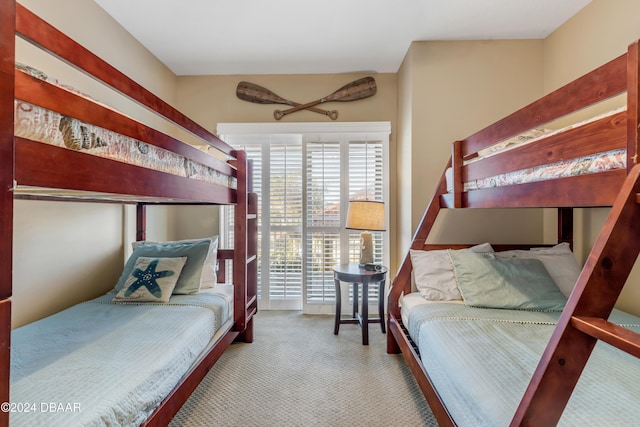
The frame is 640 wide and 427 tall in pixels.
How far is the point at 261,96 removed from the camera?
3.06 meters

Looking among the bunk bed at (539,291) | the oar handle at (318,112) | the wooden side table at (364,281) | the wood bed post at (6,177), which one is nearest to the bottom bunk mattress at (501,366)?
the bunk bed at (539,291)

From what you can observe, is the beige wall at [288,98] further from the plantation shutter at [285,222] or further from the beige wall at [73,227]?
the beige wall at [73,227]

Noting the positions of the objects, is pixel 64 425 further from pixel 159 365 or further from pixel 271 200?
pixel 271 200

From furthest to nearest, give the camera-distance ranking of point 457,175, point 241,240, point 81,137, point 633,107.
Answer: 1. point 241,240
2. point 457,175
3. point 81,137
4. point 633,107

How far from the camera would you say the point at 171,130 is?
307 cm

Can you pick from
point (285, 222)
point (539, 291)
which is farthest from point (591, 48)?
point (285, 222)

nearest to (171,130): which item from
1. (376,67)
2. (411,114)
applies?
(376,67)

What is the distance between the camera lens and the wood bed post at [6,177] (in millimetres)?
611

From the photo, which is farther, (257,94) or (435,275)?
(257,94)

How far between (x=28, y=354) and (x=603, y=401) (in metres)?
2.12

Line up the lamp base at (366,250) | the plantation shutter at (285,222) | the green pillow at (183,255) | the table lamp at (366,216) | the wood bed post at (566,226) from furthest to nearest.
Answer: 1. the plantation shutter at (285,222)
2. the lamp base at (366,250)
3. the table lamp at (366,216)
4. the wood bed post at (566,226)
5. the green pillow at (183,255)

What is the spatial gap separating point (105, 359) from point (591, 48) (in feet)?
11.5

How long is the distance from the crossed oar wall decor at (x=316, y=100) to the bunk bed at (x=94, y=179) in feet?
3.94

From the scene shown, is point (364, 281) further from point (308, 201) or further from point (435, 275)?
point (308, 201)
